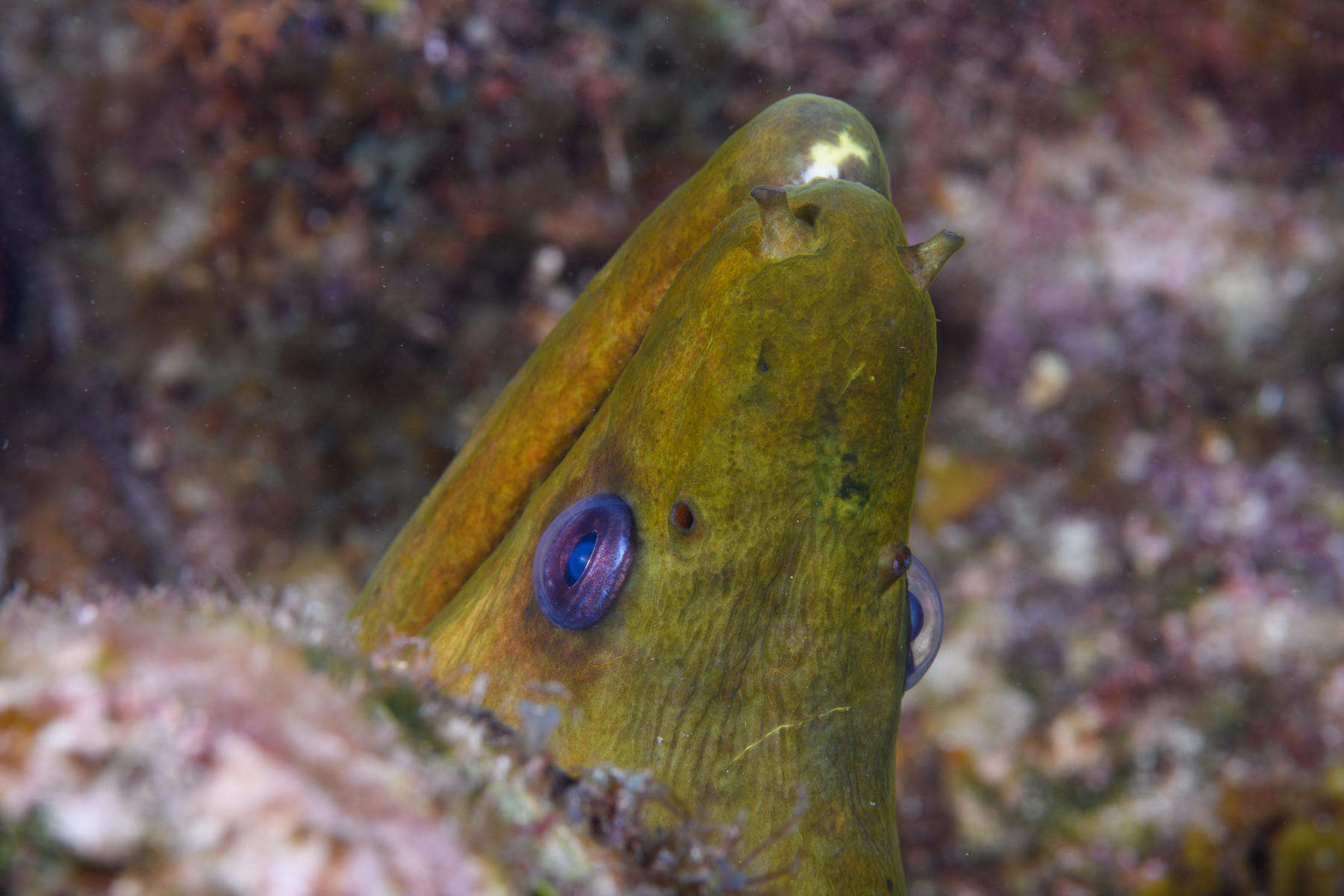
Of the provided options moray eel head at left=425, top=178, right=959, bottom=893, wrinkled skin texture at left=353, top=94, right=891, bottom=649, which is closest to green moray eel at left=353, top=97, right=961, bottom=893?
moray eel head at left=425, top=178, right=959, bottom=893

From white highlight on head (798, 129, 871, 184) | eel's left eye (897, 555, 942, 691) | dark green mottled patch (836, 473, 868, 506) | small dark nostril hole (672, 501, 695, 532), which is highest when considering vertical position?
white highlight on head (798, 129, 871, 184)

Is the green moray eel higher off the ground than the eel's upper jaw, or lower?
lower

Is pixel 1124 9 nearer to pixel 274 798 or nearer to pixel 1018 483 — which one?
pixel 1018 483

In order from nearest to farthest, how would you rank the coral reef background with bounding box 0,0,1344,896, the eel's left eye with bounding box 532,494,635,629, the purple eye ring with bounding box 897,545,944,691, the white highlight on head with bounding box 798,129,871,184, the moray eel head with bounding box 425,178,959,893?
the moray eel head with bounding box 425,178,959,893 < the eel's left eye with bounding box 532,494,635,629 < the white highlight on head with bounding box 798,129,871,184 < the purple eye ring with bounding box 897,545,944,691 < the coral reef background with bounding box 0,0,1344,896

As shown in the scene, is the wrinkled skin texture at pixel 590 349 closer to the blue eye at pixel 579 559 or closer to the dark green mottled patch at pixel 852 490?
the blue eye at pixel 579 559

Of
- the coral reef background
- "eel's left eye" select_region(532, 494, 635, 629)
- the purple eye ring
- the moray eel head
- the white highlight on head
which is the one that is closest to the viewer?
the moray eel head

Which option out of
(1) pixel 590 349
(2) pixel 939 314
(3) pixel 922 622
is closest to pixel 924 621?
(3) pixel 922 622

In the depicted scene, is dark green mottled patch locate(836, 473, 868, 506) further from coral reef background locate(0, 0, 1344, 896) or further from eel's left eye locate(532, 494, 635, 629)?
coral reef background locate(0, 0, 1344, 896)
